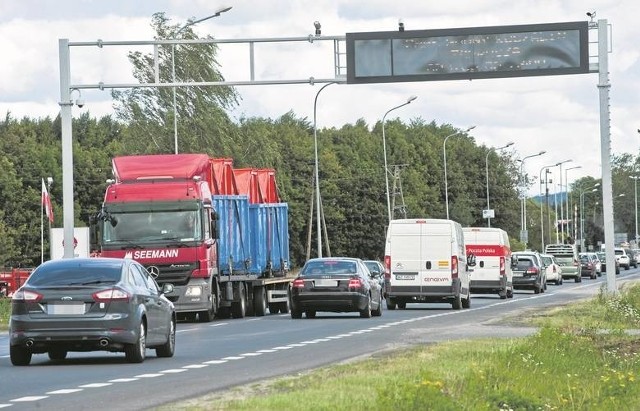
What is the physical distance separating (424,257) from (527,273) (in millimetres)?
23113

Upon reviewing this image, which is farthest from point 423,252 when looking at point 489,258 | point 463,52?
point 489,258

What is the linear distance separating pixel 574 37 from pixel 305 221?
92.6 metres

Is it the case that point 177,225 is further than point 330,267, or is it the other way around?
point 330,267

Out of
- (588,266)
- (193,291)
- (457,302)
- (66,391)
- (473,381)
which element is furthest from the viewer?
(588,266)

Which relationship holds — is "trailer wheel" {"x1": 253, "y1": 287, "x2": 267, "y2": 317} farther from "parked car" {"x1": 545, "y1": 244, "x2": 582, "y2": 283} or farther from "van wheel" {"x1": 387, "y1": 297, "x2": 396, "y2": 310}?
"parked car" {"x1": 545, "y1": 244, "x2": 582, "y2": 283}

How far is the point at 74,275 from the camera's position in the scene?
2225 cm

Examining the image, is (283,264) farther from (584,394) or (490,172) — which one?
(490,172)

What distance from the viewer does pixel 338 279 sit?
40438 millimetres

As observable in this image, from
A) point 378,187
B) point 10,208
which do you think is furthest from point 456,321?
point 378,187

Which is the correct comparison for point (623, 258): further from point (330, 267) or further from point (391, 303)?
point (330, 267)

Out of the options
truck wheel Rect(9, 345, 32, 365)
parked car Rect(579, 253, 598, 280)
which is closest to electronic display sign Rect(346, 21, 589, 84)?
truck wheel Rect(9, 345, 32, 365)

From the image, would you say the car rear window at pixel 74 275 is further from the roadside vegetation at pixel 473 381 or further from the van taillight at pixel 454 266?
the van taillight at pixel 454 266

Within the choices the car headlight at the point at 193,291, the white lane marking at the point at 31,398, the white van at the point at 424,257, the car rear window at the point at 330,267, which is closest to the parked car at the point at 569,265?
the white van at the point at 424,257

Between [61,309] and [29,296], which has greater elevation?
[29,296]
